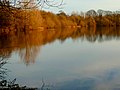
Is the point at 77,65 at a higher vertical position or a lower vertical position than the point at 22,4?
lower

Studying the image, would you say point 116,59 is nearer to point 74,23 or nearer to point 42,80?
point 42,80

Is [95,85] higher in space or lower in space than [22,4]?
lower

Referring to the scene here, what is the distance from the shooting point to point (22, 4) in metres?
2.30

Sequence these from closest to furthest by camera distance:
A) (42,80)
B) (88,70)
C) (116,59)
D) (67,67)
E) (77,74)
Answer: (42,80), (77,74), (88,70), (67,67), (116,59)

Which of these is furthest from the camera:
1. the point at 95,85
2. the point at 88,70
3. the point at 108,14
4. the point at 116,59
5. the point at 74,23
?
the point at 108,14

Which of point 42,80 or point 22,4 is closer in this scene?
point 22,4

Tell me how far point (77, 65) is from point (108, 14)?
1877 inches

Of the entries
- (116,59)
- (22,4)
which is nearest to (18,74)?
(116,59)

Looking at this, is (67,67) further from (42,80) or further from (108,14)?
(108,14)

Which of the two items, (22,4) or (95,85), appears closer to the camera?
(22,4)

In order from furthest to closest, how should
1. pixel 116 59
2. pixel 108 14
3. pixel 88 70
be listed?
pixel 108 14 → pixel 116 59 → pixel 88 70

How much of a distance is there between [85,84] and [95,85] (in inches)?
9.2

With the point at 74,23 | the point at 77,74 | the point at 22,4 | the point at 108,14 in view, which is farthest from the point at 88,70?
the point at 108,14

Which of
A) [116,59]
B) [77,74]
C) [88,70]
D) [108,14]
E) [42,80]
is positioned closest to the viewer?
[42,80]
